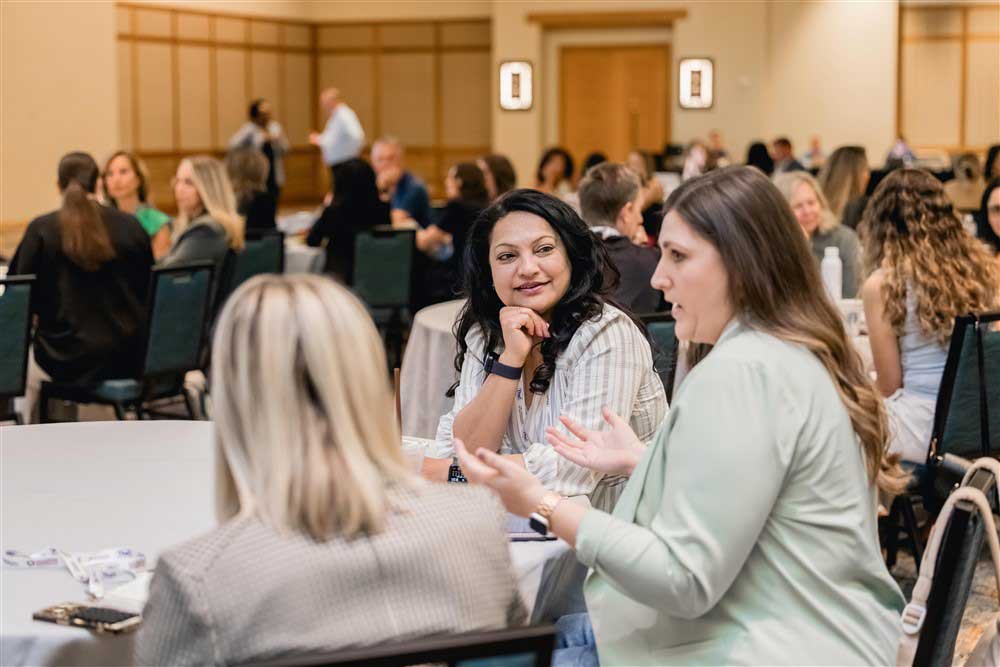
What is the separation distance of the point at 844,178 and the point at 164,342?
3.64m

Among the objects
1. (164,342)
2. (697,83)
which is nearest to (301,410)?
(164,342)

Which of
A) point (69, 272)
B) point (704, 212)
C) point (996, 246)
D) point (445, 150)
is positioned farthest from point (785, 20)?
point (704, 212)

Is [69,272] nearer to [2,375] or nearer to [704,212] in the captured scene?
[2,375]

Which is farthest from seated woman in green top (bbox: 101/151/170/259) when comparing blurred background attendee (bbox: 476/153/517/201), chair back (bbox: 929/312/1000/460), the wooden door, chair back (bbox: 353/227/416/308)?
the wooden door

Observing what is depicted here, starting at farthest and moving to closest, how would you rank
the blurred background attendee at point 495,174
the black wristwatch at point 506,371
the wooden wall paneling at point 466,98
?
the wooden wall paneling at point 466,98, the blurred background attendee at point 495,174, the black wristwatch at point 506,371

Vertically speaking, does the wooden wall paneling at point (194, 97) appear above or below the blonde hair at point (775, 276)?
above

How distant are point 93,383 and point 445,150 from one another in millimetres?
13057

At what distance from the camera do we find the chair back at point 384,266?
7.20 meters

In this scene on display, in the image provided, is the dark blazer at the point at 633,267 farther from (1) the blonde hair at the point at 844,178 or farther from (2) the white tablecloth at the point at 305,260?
(2) the white tablecloth at the point at 305,260

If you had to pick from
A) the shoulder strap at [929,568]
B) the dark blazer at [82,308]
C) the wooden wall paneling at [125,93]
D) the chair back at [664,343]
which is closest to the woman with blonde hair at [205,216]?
the dark blazer at [82,308]

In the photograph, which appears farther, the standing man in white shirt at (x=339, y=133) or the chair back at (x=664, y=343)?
the standing man in white shirt at (x=339, y=133)

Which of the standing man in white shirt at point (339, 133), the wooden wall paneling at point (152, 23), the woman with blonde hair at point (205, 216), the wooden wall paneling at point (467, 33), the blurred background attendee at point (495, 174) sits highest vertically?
the wooden wall paneling at point (467, 33)

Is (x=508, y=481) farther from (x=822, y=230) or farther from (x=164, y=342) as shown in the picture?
(x=822, y=230)

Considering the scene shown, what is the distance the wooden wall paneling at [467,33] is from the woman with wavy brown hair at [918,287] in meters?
14.0
